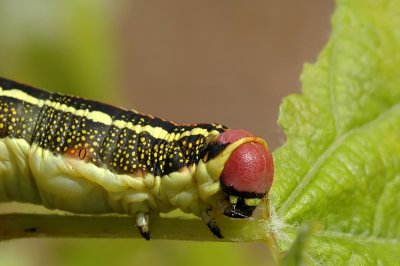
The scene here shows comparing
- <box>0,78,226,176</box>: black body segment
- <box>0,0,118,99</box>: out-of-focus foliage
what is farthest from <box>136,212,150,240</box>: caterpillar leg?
<box>0,0,118,99</box>: out-of-focus foliage

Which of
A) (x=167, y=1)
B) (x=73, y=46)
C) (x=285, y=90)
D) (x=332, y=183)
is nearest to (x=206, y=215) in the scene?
(x=332, y=183)

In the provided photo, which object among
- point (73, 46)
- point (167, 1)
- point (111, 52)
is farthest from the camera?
point (167, 1)

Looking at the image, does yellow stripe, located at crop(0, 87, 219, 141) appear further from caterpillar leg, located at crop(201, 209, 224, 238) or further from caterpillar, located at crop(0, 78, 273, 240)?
caterpillar leg, located at crop(201, 209, 224, 238)

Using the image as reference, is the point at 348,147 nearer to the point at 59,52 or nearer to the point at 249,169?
the point at 249,169

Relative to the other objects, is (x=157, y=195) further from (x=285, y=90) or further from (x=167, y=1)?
(x=167, y=1)

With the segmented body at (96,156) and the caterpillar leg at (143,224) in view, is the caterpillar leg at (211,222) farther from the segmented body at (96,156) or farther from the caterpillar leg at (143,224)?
the caterpillar leg at (143,224)

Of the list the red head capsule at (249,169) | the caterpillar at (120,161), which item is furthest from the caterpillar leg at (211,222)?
the red head capsule at (249,169)
